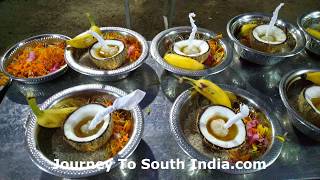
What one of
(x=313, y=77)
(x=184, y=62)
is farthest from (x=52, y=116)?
(x=313, y=77)

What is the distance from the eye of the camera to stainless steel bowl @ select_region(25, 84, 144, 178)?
1349 mm

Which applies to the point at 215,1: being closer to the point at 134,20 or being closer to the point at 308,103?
the point at 134,20

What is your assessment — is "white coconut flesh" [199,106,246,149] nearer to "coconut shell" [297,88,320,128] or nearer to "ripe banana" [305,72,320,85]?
"coconut shell" [297,88,320,128]

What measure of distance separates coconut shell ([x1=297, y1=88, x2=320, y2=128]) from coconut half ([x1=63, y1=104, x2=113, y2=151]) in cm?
116

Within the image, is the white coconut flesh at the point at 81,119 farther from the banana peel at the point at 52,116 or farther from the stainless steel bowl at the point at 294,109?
the stainless steel bowl at the point at 294,109

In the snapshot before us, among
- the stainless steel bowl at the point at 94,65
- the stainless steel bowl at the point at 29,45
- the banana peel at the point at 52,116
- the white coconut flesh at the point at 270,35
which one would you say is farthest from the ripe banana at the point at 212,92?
the stainless steel bowl at the point at 29,45

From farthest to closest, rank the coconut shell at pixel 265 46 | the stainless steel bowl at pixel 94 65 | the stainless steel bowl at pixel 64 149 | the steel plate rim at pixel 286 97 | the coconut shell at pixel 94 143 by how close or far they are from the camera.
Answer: the coconut shell at pixel 265 46 < the stainless steel bowl at pixel 94 65 < the steel plate rim at pixel 286 97 < the coconut shell at pixel 94 143 < the stainless steel bowl at pixel 64 149

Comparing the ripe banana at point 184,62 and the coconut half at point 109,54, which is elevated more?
the coconut half at point 109,54

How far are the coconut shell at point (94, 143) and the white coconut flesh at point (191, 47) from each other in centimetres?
81

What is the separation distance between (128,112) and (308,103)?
108cm

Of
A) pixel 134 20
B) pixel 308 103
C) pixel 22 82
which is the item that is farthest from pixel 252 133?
pixel 134 20

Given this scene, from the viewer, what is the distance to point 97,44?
6.82 feet

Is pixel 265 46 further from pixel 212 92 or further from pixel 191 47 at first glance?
pixel 212 92

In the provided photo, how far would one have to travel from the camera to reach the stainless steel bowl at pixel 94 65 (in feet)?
6.18
